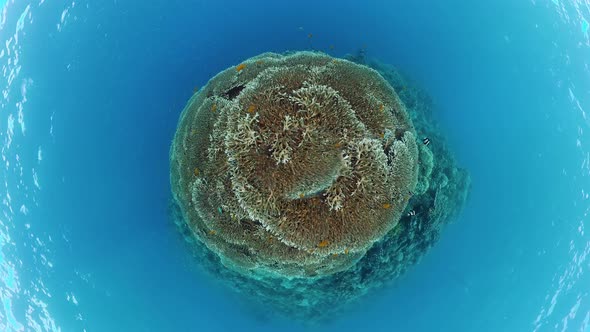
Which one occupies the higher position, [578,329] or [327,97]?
[327,97]


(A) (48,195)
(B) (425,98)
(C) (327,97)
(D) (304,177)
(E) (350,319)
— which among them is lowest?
(E) (350,319)

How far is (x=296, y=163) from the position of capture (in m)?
3.90

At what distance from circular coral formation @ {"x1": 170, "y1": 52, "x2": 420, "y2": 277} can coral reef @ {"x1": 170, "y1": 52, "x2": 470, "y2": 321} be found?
13mm

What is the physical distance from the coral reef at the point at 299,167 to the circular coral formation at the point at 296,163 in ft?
0.04

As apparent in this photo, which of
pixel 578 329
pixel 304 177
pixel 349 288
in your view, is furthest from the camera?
pixel 578 329

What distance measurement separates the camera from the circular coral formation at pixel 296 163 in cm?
397

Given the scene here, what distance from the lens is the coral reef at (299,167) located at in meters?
3.98

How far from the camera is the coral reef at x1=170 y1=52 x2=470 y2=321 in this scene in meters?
3.98

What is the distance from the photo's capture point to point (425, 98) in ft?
21.0

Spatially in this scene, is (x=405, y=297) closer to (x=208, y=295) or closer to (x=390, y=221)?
(x=390, y=221)

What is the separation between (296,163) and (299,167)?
55 millimetres

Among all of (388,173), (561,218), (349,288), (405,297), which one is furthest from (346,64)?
(561,218)

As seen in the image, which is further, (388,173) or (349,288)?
(349,288)

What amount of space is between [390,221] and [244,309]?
3.30 m
